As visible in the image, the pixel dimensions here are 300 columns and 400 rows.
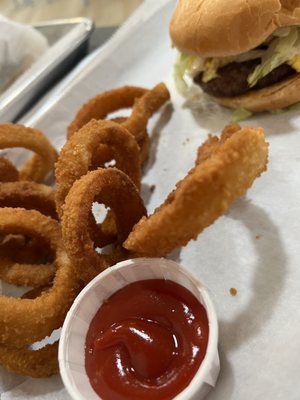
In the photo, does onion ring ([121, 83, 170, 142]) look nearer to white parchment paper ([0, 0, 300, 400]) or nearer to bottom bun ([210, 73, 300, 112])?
white parchment paper ([0, 0, 300, 400])

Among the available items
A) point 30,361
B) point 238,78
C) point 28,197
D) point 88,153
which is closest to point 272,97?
point 238,78

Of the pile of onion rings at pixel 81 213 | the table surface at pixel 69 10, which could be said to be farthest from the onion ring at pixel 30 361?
the table surface at pixel 69 10

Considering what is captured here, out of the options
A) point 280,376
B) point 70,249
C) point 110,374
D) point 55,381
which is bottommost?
point 280,376

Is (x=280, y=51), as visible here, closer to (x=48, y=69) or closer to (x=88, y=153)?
(x=88, y=153)

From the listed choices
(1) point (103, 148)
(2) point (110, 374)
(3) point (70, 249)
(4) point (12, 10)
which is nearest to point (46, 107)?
(1) point (103, 148)

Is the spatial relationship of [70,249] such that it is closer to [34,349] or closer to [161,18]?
[34,349]
